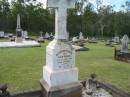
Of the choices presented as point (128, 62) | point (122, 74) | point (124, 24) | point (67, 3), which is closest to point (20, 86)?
point (67, 3)

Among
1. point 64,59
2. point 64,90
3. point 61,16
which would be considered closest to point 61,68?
point 64,59

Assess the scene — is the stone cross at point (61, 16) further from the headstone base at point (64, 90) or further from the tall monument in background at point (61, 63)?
the headstone base at point (64, 90)

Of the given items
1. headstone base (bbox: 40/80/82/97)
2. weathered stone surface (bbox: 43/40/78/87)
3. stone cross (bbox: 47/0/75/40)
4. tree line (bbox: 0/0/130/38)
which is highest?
tree line (bbox: 0/0/130/38)

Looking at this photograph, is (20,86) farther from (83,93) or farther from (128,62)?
(128,62)

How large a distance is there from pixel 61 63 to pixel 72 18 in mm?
44461

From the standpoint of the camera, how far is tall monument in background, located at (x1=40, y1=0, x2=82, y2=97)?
5426mm

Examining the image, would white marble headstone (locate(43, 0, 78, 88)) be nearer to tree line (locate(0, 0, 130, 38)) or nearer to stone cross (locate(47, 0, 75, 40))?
stone cross (locate(47, 0, 75, 40))

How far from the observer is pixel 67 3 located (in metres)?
5.53

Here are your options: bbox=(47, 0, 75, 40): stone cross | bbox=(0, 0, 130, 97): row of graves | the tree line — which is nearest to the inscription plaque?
bbox=(0, 0, 130, 97): row of graves

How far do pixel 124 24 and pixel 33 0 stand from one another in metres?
21.9

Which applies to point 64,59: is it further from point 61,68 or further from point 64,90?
point 64,90

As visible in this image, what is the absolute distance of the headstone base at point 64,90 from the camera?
5340 millimetres

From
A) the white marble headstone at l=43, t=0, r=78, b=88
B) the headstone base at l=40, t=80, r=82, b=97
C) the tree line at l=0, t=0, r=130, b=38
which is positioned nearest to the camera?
the headstone base at l=40, t=80, r=82, b=97

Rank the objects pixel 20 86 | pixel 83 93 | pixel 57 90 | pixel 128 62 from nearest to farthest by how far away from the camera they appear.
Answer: pixel 57 90, pixel 83 93, pixel 20 86, pixel 128 62
